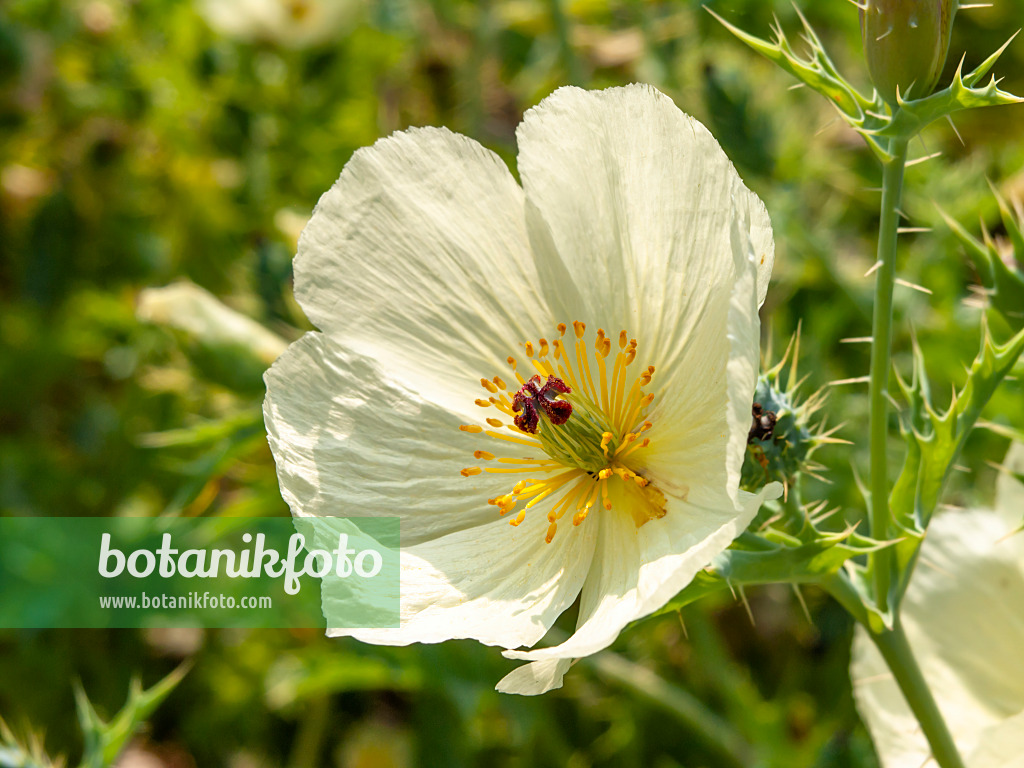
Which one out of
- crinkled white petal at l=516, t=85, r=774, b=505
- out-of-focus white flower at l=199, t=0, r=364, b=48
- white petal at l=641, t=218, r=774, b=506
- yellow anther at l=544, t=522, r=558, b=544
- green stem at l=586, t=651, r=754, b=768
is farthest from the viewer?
out-of-focus white flower at l=199, t=0, r=364, b=48

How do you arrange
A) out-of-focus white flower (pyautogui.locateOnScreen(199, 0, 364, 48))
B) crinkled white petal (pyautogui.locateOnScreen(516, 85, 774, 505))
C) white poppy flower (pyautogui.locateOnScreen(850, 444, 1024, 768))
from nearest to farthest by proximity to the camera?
crinkled white petal (pyautogui.locateOnScreen(516, 85, 774, 505))
white poppy flower (pyautogui.locateOnScreen(850, 444, 1024, 768))
out-of-focus white flower (pyautogui.locateOnScreen(199, 0, 364, 48))

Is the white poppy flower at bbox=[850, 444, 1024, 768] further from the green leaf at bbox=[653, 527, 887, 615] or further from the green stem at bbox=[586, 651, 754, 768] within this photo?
the green stem at bbox=[586, 651, 754, 768]

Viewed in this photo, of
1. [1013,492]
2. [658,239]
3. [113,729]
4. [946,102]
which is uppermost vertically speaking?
[946,102]

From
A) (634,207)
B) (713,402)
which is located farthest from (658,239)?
(713,402)

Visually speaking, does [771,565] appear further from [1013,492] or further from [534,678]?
[1013,492]

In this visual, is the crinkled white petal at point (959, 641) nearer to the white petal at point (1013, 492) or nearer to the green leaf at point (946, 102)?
the white petal at point (1013, 492)

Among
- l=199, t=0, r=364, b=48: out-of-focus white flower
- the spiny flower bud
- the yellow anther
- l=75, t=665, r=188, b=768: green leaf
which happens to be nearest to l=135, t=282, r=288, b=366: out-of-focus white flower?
l=75, t=665, r=188, b=768: green leaf
